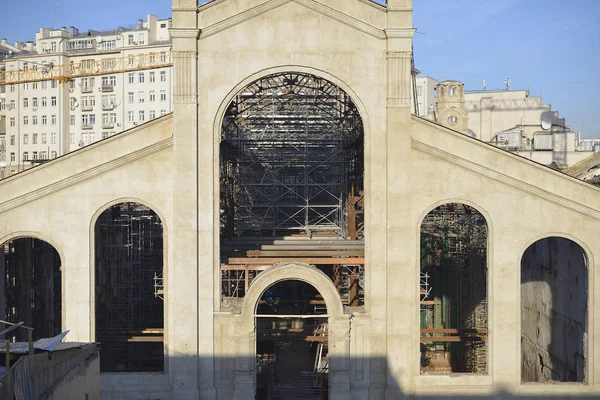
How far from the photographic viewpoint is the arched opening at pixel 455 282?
4088 centimetres

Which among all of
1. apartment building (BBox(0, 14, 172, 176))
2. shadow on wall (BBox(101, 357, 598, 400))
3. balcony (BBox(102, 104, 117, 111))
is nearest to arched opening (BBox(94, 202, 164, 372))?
shadow on wall (BBox(101, 357, 598, 400))

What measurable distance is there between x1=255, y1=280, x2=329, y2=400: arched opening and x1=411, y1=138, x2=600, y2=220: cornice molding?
26.7ft

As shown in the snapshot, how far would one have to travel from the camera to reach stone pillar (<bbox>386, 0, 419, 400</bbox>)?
2853 centimetres

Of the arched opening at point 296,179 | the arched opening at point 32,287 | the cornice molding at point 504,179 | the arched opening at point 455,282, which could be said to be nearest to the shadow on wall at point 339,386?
the arched opening at point 296,179

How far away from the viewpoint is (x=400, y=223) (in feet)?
93.9

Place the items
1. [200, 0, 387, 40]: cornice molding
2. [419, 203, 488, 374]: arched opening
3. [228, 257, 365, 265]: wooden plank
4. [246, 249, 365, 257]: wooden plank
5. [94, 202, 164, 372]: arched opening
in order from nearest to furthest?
[200, 0, 387, 40]: cornice molding, [228, 257, 365, 265]: wooden plank, [246, 249, 365, 257]: wooden plank, [94, 202, 164, 372]: arched opening, [419, 203, 488, 374]: arched opening

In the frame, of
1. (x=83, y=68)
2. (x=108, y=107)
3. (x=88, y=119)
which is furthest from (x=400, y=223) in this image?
(x=83, y=68)

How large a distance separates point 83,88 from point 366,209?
68471 millimetres

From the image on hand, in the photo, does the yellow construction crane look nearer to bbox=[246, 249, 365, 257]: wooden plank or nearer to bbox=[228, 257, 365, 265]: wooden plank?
bbox=[246, 249, 365, 257]: wooden plank

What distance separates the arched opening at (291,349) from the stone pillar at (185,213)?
3.76m

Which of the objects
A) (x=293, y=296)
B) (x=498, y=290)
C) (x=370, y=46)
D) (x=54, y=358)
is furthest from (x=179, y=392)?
(x=293, y=296)

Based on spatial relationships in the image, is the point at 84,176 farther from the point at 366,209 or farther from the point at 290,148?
the point at 290,148

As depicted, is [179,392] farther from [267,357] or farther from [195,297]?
[267,357]

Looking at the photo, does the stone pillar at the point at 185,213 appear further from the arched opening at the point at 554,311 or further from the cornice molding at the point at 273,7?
the arched opening at the point at 554,311
